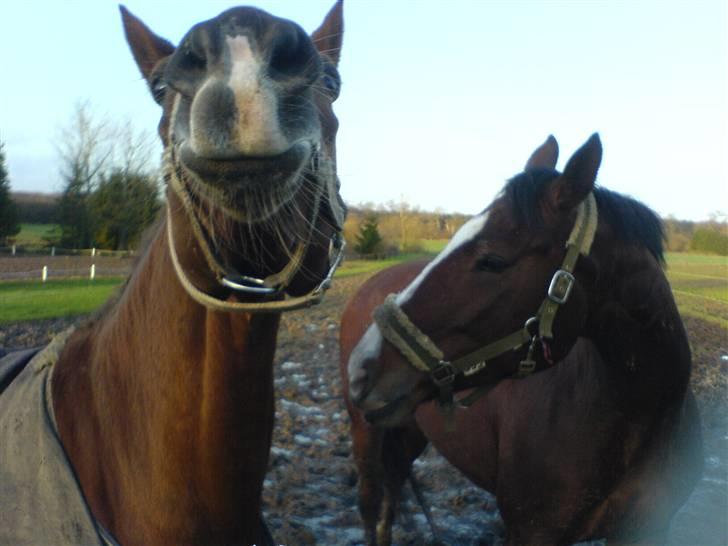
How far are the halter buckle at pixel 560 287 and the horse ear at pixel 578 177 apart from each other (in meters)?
0.31

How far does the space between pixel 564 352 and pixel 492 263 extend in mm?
535

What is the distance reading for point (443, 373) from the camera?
2766 millimetres

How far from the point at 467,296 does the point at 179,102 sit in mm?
1680

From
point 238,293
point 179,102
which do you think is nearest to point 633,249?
point 238,293

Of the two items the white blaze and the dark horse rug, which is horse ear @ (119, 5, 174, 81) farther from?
the dark horse rug

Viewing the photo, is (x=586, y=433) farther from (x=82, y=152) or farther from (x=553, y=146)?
(x=82, y=152)

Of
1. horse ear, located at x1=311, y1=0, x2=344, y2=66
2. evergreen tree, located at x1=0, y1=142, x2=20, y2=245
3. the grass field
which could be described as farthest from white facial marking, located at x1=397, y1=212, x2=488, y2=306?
evergreen tree, located at x1=0, y1=142, x2=20, y2=245

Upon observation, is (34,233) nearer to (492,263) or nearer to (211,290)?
(492,263)

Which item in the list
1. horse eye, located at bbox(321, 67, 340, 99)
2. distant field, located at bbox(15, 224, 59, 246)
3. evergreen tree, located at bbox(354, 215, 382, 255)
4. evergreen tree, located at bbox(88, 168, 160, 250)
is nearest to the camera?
horse eye, located at bbox(321, 67, 340, 99)

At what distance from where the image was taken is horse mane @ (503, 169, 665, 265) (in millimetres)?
2770

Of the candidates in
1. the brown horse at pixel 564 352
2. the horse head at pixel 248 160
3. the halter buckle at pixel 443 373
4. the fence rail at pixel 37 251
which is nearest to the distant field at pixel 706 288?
the brown horse at pixel 564 352

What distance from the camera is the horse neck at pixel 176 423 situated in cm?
172

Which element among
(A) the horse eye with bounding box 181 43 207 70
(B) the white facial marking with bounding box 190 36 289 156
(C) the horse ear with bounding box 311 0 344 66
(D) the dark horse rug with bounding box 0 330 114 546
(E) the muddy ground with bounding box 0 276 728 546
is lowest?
(E) the muddy ground with bounding box 0 276 728 546

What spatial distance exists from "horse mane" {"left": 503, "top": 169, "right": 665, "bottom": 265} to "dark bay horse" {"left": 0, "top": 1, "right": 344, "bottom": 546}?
1.15 metres
